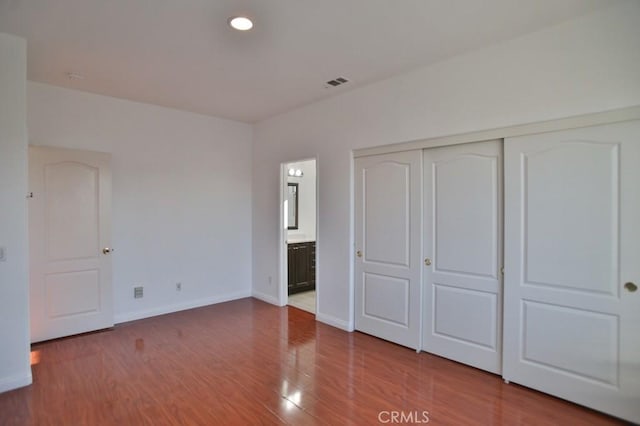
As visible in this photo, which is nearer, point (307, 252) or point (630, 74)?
point (630, 74)

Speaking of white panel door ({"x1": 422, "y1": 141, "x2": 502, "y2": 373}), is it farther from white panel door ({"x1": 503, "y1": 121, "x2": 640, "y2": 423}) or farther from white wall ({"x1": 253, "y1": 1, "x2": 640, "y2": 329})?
white wall ({"x1": 253, "y1": 1, "x2": 640, "y2": 329})

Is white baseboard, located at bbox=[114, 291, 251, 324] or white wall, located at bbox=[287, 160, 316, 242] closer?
white baseboard, located at bbox=[114, 291, 251, 324]

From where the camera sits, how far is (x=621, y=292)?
7.98 feet

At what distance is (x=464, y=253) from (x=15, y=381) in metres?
4.04

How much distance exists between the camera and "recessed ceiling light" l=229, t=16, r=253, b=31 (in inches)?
101

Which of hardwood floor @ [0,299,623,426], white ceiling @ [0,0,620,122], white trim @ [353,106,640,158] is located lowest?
hardwood floor @ [0,299,623,426]

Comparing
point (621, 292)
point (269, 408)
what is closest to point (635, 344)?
point (621, 292)

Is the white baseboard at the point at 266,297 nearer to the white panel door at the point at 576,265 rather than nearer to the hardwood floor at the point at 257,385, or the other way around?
the hardwood floor at the point at 257,385

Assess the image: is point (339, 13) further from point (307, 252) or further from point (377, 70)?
point (307, 252)

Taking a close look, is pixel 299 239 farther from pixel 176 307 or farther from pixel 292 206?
pixel 176 307

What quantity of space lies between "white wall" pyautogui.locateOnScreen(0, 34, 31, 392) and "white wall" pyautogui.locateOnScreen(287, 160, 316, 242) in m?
4.28

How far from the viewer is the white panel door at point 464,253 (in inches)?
121

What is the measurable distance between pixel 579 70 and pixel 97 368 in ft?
15.7

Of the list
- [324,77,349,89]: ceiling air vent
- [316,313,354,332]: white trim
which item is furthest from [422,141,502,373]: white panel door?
[324,77,349,89]: ceiling air vent
